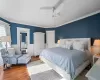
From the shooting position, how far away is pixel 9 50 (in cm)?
428

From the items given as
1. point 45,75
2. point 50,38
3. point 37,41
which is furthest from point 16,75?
point 50,38

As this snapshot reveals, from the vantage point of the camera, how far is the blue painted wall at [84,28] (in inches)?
137

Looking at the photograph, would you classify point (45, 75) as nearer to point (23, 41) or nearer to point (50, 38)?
point (23, 41)

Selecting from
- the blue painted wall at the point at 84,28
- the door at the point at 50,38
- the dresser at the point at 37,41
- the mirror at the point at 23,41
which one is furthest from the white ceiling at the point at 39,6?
the door at the point at 50,38

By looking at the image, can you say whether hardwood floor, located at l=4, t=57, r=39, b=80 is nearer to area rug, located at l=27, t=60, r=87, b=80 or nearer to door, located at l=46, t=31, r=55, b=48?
area rug, located at l=27, t=60, r=87, b=80

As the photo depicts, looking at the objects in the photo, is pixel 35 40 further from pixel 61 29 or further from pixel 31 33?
pixel 61 29

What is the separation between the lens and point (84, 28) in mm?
4043

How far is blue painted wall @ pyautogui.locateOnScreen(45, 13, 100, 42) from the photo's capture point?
3.49m

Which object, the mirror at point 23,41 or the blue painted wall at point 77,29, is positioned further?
the mirror at point 23,41

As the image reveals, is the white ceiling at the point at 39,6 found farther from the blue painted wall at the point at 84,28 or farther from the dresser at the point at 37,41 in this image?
the dresser at the point at 37,41

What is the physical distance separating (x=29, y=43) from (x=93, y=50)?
172 inches

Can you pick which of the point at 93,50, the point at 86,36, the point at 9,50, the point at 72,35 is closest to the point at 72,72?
the point at 93,50

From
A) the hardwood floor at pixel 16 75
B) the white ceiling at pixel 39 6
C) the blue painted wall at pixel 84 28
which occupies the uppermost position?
the white ceiling at pixel 39 6

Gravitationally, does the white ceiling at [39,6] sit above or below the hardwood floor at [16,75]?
above
